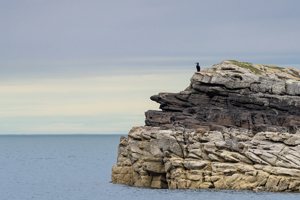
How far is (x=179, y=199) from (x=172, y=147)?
7357 millimetres

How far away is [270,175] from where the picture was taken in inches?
1908

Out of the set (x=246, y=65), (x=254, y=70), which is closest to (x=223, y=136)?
(x=254, y=70)

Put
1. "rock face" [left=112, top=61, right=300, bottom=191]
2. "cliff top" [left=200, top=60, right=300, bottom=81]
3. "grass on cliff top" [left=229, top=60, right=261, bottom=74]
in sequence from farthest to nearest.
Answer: "grass on cliff top" [left=229, top=60, right=261, bottom=74], "cliff top" [left=200, top=60, right=300, bottom=81], "rock face" [left=112, top=61, right=300, bottom=191]

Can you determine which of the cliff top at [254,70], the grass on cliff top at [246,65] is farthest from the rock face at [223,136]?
the grass on cliff top at [246,65]

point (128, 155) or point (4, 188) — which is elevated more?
point (128, 155)

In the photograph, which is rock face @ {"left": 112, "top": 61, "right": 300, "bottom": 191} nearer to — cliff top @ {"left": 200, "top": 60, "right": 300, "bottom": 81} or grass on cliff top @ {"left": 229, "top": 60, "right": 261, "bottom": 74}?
cliff top @ {"left": 200, "top": 60, "right": 300, "bottom": 81}

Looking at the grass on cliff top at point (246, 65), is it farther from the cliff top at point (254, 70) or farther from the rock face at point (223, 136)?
the rock face at point (223, 136)

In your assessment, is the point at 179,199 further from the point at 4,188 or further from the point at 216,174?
the point at 4,188

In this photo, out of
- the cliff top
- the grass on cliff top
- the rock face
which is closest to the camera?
the rock face

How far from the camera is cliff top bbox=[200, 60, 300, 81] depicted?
6141 centimetres

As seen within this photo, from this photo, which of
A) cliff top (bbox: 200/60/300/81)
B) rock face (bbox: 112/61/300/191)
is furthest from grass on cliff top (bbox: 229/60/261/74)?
rock face (bbox: 112/61/300/191)

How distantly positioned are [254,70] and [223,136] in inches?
526

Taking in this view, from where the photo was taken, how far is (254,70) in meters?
62.3

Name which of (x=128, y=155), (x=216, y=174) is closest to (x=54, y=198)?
(x=128, y=155)
